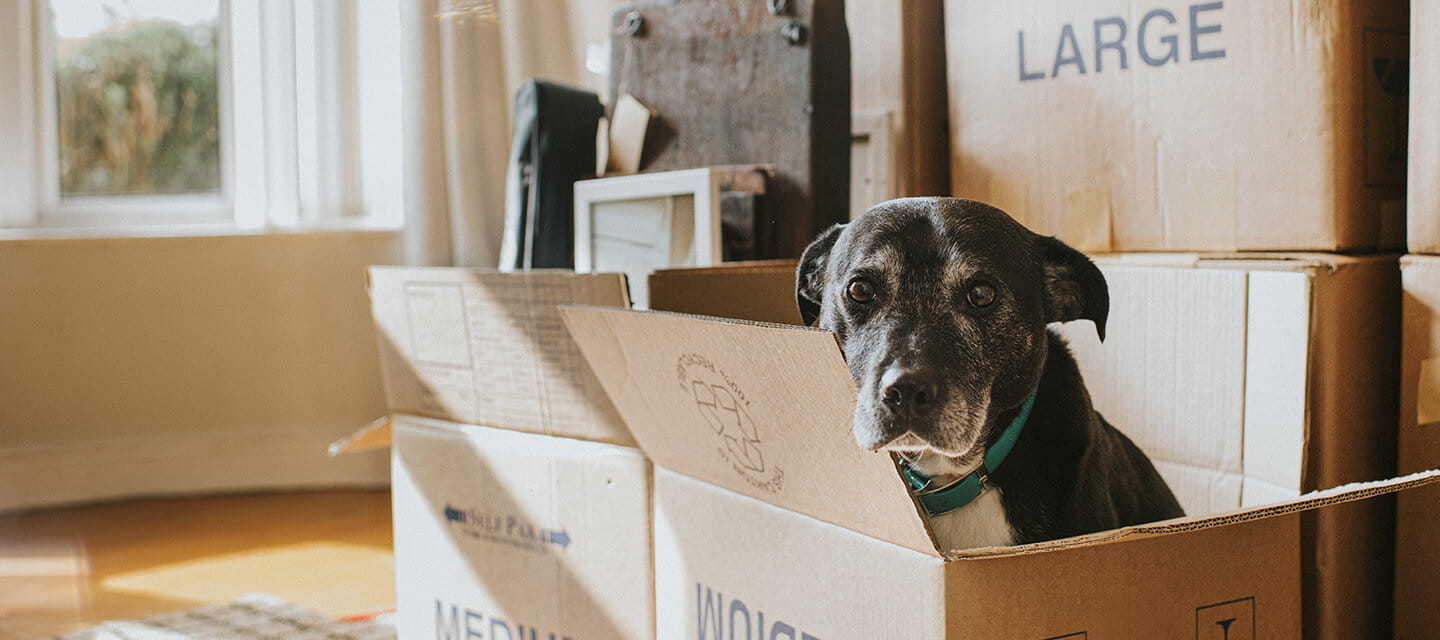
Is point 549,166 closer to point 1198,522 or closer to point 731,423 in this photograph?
point 731,423

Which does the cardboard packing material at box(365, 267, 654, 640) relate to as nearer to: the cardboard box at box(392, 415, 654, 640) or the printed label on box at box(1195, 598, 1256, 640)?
the cardboard box at box(392, 415, 654, 640)

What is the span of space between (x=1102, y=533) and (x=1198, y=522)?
0.25ft

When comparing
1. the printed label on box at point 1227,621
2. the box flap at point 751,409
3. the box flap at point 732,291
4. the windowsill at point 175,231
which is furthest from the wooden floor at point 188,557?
the printed label on box at point 1227,621

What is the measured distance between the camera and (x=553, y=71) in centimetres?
284

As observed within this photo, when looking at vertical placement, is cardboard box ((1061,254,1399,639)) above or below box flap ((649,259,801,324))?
below

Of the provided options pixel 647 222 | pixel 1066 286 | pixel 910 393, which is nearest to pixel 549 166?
pixel 647 222

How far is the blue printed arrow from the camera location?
3.87ft

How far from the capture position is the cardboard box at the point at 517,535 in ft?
3.71

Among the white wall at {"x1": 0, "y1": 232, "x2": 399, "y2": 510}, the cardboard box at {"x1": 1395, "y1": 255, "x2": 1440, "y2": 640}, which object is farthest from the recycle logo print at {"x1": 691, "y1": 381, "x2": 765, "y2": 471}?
the white wall at {"x1": 0, "y1": 232, "x2": 399, "y2": 510}

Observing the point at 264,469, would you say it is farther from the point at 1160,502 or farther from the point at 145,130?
the point at 1160,502

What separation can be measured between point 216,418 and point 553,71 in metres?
1.41

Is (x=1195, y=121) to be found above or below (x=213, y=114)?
below

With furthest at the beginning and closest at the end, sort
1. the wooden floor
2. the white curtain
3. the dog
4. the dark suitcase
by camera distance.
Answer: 1. the white curtain
2. the wooden floor
3. the dark suitcase
4. the dog

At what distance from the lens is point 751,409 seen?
851 millimetres
